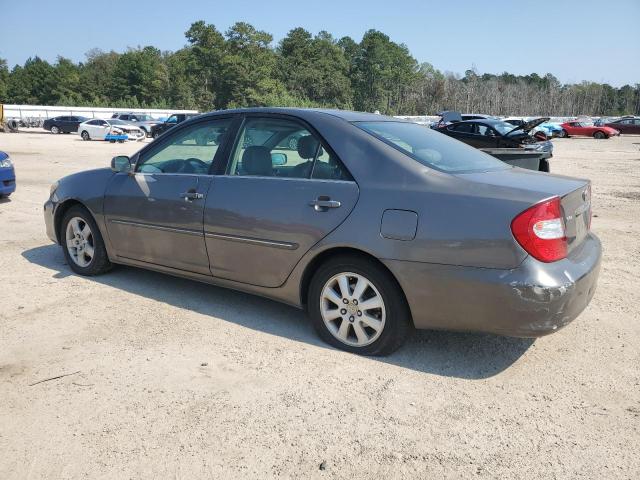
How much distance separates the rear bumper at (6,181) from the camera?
30.3ft

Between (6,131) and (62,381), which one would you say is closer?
(62,381)

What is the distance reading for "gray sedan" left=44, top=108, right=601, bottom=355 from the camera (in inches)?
123

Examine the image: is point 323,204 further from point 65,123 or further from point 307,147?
point 65,123

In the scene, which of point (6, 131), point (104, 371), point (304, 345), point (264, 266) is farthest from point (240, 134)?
point (6, 131)

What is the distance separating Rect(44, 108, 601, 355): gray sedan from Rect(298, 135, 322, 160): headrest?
0.4 inches

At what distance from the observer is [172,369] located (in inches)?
136

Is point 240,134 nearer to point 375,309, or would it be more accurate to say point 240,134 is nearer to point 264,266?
point 264,266

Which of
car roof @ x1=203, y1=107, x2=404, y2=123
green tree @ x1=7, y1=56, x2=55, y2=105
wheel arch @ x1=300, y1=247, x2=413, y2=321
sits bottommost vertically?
wheel arch @ x1=300, y1=247, x2=413, y2=321

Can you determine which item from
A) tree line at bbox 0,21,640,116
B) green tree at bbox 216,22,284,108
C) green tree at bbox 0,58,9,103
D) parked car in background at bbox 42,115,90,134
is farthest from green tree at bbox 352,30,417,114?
parked car in background at bbox 42,115,90,134

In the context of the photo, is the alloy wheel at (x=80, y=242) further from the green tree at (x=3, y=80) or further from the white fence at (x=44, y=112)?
the green tree at (x=3, y=80)

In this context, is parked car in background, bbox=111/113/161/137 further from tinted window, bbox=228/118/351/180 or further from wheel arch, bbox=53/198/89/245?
tinted window, bbox=228/118/351/180

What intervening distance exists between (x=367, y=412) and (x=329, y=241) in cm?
111

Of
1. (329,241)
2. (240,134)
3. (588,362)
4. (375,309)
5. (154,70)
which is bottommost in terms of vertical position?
(588,362)

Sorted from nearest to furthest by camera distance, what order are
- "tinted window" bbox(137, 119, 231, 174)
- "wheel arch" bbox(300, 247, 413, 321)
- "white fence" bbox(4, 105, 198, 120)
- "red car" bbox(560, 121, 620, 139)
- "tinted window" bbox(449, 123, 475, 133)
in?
1. "wheel arch" bbox(300, 247, 413, 321)
2. "tinted window" bbox(137, 119, 231, 174)
3. "tinted window" bbox(449, 123, 475, 133)
4. "red car" bbox(560, 121, 620, 139)
5. "white fence" bbox(4, 105, 198, 120)
